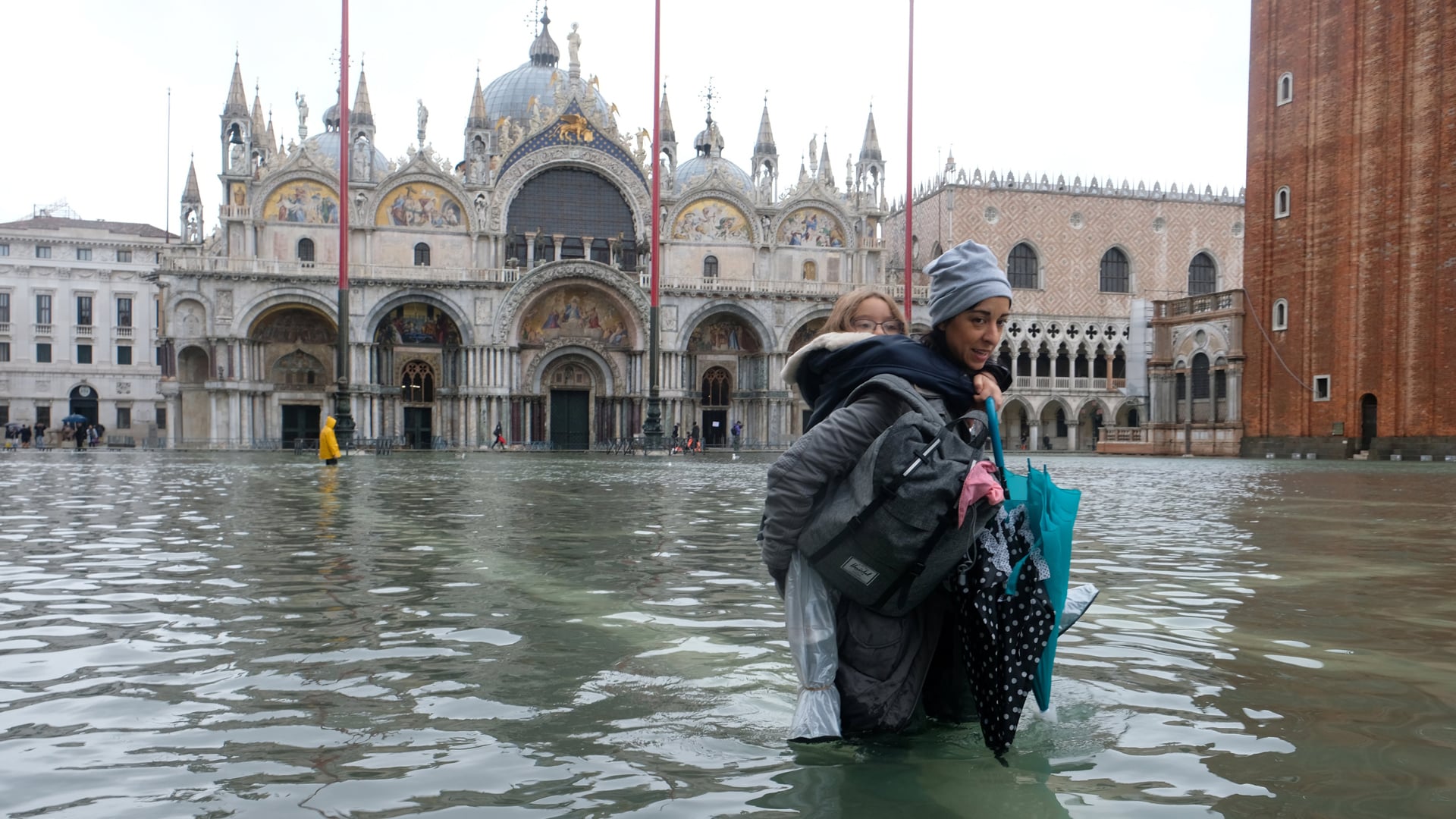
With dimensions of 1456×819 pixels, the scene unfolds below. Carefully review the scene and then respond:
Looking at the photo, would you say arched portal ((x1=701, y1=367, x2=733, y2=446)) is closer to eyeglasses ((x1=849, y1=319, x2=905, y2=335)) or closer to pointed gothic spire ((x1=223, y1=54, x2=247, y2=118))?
pointed gothic spire ((x1=223, y1=54, x2=247, y2=118))

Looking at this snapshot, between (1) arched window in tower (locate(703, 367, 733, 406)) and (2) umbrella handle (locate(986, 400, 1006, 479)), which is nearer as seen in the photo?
(2) umbrella handle (locate(986, 400, 1006, 479))

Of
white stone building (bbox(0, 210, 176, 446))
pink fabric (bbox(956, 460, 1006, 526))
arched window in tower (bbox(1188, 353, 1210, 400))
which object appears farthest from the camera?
white stone building (bbox(0, 210, 176, 446))

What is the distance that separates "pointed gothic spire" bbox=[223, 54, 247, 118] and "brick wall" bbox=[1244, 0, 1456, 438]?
34224 millimetres

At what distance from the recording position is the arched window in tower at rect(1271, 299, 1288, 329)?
34.3 meters

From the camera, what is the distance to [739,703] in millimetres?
3807

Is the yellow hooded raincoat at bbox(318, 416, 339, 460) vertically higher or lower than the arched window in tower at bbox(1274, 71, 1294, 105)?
lower

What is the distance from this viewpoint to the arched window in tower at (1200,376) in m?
37.5

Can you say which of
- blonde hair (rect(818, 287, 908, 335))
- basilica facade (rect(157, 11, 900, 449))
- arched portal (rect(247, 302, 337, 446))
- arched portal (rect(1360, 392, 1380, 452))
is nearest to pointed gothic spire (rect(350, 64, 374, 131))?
basilica facade (rect(157, 11, 900, 449))

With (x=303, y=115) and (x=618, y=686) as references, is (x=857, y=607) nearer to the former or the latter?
(x=618, y=686)

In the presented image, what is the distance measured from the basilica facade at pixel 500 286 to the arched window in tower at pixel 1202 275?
54.4 ft

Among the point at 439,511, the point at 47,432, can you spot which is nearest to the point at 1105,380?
the point at 439,511

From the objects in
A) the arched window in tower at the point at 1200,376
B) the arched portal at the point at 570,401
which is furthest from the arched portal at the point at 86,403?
the arched window in tower at the point at 1200,376

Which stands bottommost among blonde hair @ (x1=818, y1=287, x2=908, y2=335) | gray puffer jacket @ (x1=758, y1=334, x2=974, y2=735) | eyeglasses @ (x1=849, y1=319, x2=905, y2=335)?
gray puffer jacket @ (x1=758, y1=334, x2=974, y2=735)

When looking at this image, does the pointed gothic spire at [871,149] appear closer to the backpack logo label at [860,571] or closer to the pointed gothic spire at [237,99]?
the pointed gothic spire at [237,99]
